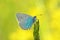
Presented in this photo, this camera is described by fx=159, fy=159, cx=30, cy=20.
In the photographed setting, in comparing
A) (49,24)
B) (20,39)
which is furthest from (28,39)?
(49,24)

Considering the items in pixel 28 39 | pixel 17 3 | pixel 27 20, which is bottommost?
pixel 28 39

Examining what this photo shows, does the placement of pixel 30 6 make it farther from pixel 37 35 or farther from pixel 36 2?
pixel 37 35

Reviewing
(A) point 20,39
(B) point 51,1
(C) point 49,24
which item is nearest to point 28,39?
(A) point 20,39

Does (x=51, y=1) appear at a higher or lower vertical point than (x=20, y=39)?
higher
